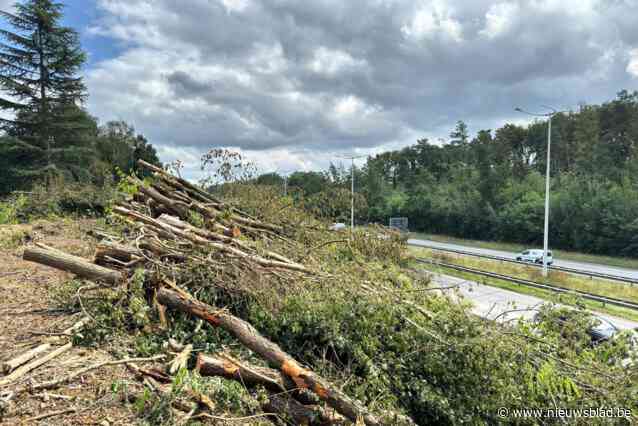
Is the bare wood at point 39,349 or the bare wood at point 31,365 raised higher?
the bare wood at point 39,349

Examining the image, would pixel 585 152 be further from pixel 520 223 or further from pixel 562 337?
pixel 562 337

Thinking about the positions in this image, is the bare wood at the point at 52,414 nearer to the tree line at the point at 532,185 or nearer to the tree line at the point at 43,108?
the tree line at the point at 532,185

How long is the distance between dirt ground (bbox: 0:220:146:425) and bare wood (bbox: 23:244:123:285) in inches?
15.9

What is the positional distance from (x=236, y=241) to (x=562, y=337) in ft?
14.2

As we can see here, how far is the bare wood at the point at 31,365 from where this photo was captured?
2.52m

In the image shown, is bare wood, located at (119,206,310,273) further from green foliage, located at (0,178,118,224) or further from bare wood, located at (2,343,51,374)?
green foliage, located at (0,178,118,224)

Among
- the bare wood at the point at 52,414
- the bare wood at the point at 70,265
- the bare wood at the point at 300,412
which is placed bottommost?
the bare wood at the point at 300,412

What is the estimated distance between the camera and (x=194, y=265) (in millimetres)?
4207

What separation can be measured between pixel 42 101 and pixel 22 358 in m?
27.6

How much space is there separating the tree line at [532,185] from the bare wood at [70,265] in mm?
13451

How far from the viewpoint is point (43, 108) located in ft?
77.2

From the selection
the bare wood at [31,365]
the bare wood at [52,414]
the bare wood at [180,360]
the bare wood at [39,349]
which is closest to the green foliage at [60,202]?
the bare wood at [39,349]

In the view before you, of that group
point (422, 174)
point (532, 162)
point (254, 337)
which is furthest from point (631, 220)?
point (254, 337)

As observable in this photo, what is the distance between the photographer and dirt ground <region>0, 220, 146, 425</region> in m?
2.28
